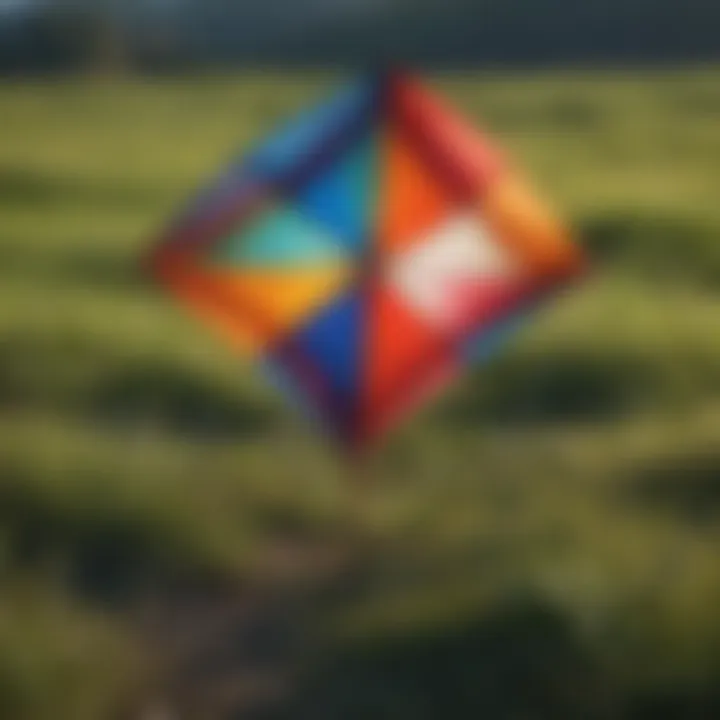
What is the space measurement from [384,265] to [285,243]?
0.24 feet

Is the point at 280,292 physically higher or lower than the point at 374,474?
higher

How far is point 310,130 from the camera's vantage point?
3.59 ft

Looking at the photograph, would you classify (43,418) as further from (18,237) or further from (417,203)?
(417,203)

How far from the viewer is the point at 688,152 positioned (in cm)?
111

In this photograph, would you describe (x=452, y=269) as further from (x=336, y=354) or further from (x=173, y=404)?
(x=173, y=404)

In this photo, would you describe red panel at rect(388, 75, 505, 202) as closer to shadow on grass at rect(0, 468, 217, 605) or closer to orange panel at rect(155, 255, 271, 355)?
orange panel at rect(155, 255, 271, 355)

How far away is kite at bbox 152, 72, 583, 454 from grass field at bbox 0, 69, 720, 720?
0.08 ft

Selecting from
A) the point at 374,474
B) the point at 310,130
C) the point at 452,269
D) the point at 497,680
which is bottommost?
the point at 497,680

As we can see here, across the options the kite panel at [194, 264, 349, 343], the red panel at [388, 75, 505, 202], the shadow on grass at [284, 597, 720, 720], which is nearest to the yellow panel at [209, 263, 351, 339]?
the kite panel at [194, 264, 349, 343]

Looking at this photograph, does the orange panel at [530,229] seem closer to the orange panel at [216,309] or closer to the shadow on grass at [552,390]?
the shadow on grass at [552,390]

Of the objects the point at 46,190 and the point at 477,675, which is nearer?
the point at 477,675

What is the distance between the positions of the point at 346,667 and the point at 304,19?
485 mm

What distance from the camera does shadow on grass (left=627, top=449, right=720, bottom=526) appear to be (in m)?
1.06

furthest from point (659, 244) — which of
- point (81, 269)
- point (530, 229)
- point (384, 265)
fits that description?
point (81, 269)
